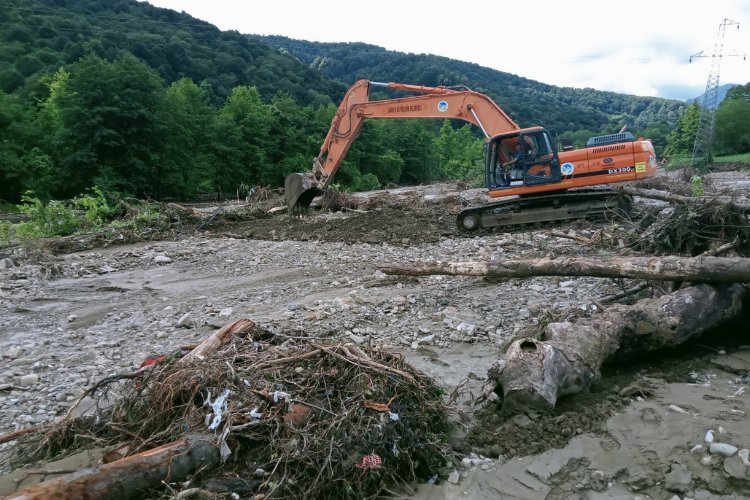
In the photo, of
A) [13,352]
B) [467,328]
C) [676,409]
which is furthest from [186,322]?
[676,409]

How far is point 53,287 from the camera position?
821 cm

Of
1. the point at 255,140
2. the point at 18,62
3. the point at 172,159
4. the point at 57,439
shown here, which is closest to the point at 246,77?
the point at 18,62

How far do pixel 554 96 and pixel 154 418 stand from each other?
116864 mm

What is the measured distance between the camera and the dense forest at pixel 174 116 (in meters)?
24.9

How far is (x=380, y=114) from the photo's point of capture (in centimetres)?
1425

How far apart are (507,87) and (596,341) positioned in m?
122

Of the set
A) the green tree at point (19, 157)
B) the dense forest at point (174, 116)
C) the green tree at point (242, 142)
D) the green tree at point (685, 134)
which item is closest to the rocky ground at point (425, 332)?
the dense forest at point (174, 116)

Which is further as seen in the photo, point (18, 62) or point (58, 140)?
point (18, 62)

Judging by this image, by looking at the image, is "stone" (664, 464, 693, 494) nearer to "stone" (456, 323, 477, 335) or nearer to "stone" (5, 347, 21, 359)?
"stone" (456, 323, 477, 335)

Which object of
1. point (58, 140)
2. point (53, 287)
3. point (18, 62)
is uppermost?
point (18, 62)

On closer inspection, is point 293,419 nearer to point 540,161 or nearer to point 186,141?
point 540,161

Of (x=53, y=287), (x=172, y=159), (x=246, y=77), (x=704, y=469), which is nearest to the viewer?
(x=704, y=469)

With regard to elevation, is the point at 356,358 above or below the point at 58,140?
below

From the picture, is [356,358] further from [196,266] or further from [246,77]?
[246,77]
